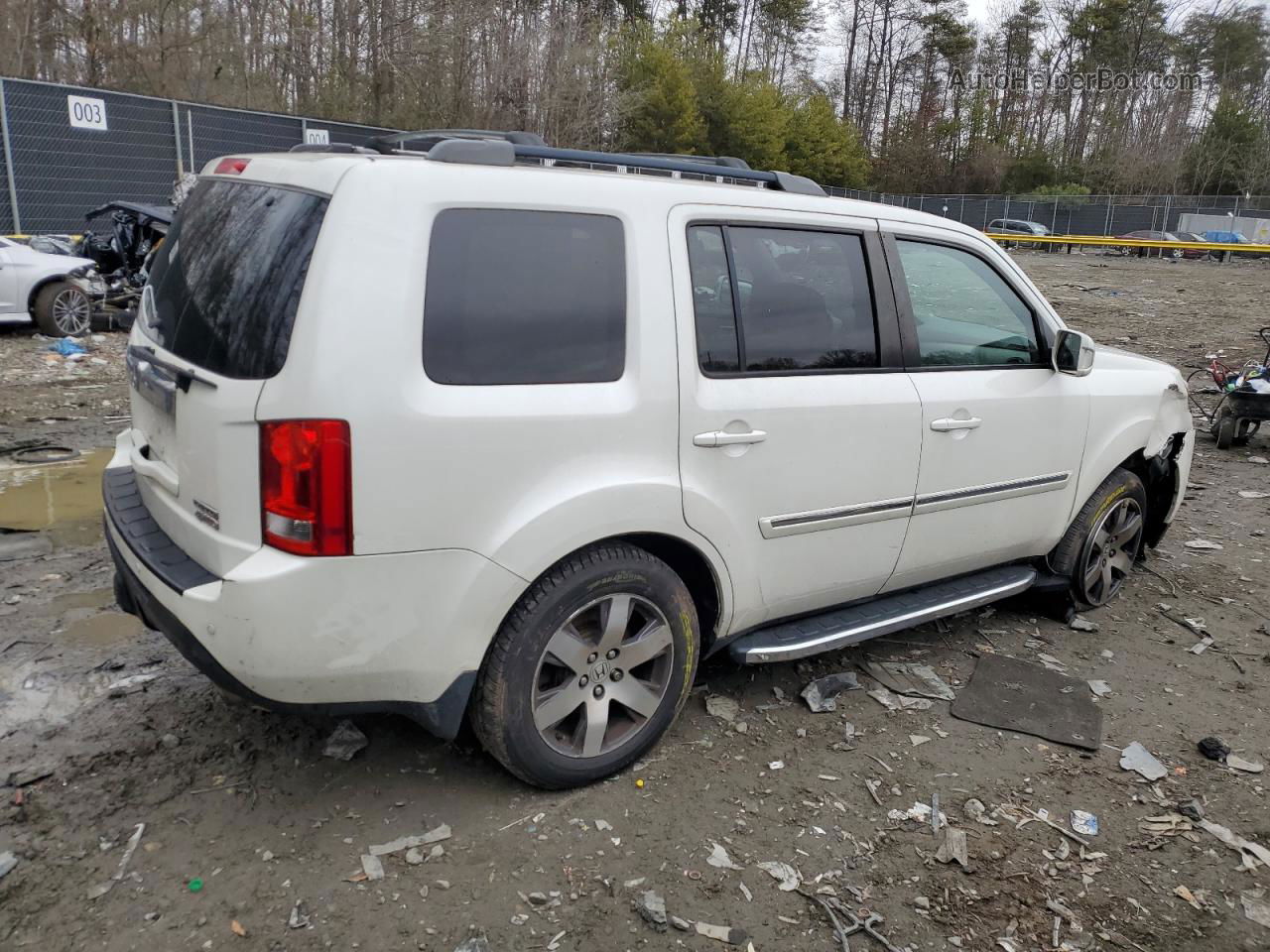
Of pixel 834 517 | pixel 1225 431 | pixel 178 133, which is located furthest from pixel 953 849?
pixel 178 133

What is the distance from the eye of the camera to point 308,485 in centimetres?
255

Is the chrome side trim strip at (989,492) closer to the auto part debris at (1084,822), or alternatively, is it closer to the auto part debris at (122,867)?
the auto part debris at (1084,822)

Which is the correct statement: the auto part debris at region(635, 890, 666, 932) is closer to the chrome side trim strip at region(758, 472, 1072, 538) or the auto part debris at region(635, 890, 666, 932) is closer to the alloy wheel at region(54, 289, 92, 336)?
the chrome side trim strip at region(758, 472, 1072, 538)

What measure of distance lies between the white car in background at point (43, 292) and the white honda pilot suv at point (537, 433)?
901cm

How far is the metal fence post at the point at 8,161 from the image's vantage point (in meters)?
17.1

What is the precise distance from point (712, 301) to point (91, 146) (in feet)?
63.1

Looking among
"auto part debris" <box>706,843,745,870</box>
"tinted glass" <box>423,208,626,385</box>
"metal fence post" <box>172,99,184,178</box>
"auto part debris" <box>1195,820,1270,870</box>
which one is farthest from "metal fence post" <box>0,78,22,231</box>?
"auto part debris" <box>1195,820,1270,870</box>

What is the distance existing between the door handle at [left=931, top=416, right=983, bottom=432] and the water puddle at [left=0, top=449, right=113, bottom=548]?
4.36 m

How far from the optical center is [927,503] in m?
3.89

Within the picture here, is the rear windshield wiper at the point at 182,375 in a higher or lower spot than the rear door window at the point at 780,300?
lower

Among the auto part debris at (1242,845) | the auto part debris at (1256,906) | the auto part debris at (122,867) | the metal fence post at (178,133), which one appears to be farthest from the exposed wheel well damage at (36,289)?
the auto part debris at (1256,906)

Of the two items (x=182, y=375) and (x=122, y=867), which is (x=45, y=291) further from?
(x=122, y=867)

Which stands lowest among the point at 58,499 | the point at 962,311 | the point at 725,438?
the point at 58,499

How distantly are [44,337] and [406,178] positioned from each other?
10512 mm
